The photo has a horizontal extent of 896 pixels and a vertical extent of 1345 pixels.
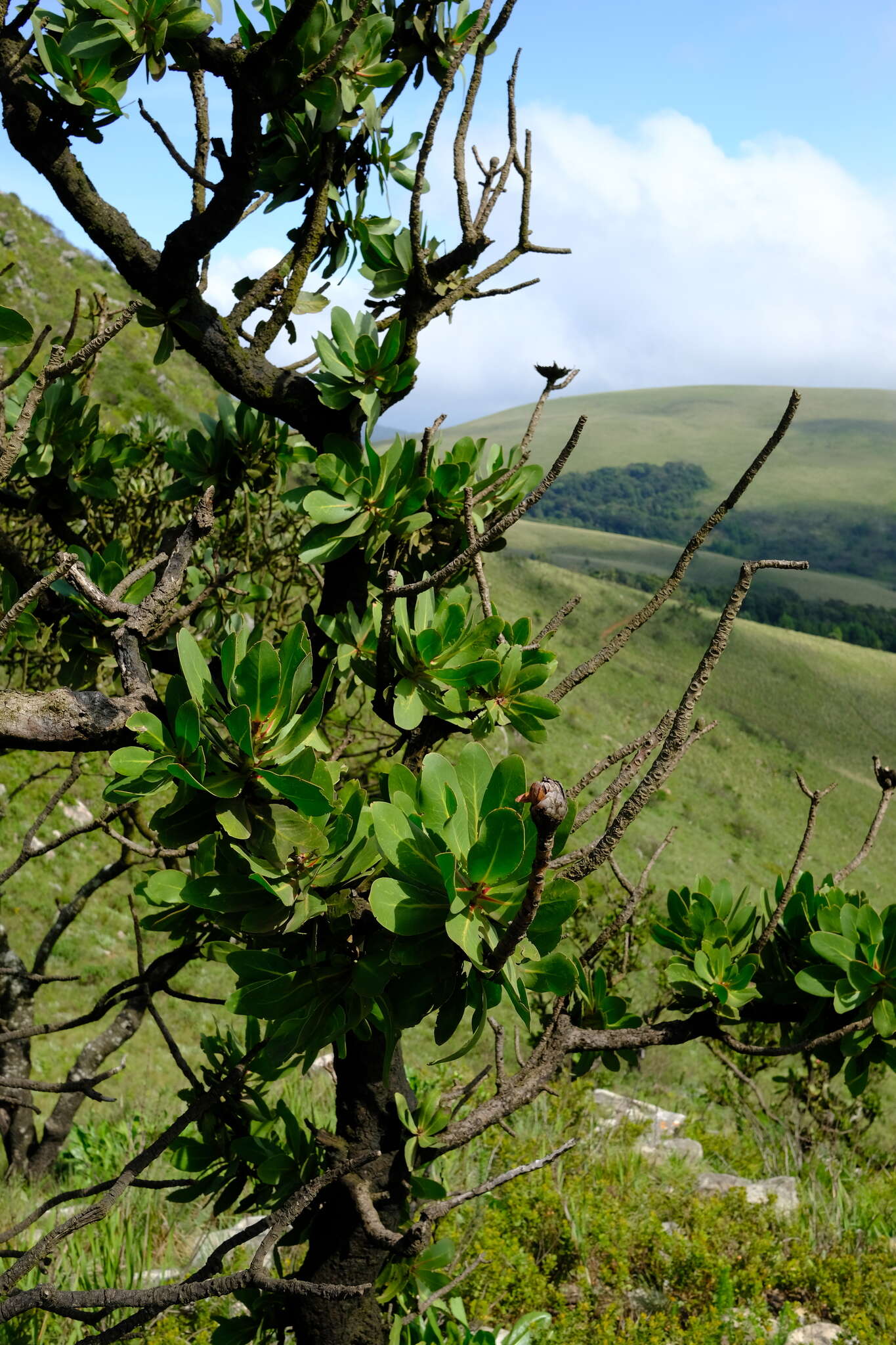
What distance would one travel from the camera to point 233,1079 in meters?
1.23

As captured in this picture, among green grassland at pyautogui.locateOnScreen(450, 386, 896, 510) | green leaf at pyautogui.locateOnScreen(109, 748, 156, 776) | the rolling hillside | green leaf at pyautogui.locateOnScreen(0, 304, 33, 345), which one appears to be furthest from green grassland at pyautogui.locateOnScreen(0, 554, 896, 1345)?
green grassland at pyautogui.locateOnScreen(450, 386, 896, 510)

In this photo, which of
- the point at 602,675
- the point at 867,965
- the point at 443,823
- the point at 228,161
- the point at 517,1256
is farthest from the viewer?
the point at 602,675

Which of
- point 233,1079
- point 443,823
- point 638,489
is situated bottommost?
point 233,1079

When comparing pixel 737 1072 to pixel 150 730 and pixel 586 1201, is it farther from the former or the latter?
pixel 586 1201

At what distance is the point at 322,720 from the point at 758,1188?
3807mm

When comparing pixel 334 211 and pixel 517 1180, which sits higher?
pixel 334 211

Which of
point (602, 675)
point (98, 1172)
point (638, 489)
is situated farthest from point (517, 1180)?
point (638, 489)

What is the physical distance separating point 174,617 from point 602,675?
21.7m

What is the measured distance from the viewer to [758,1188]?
4.08 m

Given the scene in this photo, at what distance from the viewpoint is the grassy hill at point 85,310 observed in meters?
15.5

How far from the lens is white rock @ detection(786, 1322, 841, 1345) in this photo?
9.27 feet

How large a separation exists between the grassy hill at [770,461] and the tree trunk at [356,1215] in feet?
176

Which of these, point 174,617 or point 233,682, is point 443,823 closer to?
point 233,682

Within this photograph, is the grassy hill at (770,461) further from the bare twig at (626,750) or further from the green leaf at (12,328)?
the green leaf at (12,328)
